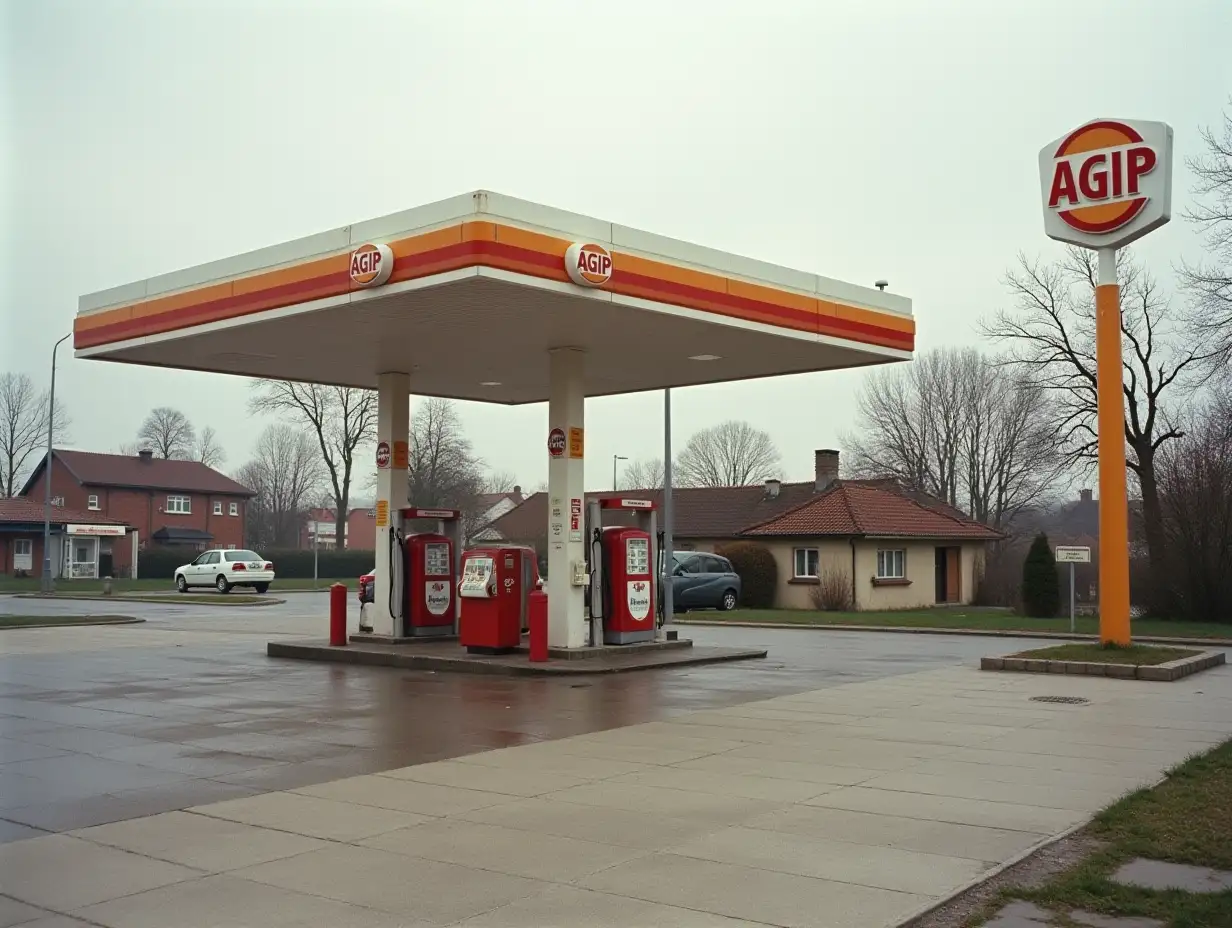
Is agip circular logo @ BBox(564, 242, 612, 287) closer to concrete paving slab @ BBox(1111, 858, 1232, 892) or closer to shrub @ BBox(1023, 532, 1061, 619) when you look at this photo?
concrete paving slab @ BBox(1111, 858, 1232, 892)

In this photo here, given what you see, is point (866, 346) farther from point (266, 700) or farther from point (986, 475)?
point (986, 475)

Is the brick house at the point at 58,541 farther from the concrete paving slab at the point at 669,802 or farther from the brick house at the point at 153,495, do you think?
the concrete paving slab at the point at 669,802

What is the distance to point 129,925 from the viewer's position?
17.6ft

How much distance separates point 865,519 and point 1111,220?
74.7ft

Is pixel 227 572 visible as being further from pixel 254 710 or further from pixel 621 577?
pixel 254 710

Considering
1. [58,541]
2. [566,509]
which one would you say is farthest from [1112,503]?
[58,541]

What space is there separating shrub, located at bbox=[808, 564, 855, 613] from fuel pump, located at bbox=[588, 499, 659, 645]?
68.0 feet

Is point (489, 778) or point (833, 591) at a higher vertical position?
point (833, 591)

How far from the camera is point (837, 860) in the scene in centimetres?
646

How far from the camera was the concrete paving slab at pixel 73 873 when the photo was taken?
586 centimetres

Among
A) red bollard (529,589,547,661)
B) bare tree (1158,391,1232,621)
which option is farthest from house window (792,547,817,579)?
red bollard (529,589,547,661)

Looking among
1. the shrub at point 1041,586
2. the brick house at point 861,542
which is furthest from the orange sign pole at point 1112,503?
the brick house at point 861,542

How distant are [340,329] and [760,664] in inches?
325

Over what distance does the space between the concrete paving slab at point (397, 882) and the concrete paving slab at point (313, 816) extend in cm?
52
